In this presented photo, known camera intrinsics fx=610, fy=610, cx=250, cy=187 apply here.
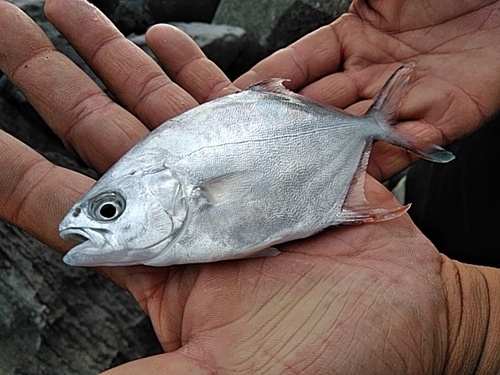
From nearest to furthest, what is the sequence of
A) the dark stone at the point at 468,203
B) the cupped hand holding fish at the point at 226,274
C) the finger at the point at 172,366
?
the finger at the point at 172,366 < the cupped hand holding fish at the point at 226,274 < the dark stone at the point at 468,203

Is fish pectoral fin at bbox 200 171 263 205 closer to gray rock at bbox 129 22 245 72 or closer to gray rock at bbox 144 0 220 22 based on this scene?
gray rock at bbox 129 22 245 72

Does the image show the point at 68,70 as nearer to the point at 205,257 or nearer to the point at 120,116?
the point at 120,116

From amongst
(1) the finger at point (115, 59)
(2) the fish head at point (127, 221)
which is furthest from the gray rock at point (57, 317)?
(2) the fish head at point (127, 221)

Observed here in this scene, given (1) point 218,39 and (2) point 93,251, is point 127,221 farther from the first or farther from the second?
(1) point 218,39

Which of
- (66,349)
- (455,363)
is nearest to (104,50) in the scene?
(66,349)

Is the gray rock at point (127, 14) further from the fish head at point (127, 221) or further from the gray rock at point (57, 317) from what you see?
the fish head at point (127, 221)

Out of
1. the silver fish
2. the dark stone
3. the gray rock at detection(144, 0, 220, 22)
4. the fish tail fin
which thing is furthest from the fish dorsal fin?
the gray rock at detection(144, 0, 220, 22)

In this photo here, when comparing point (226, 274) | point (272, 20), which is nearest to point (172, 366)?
point (226, 274)
